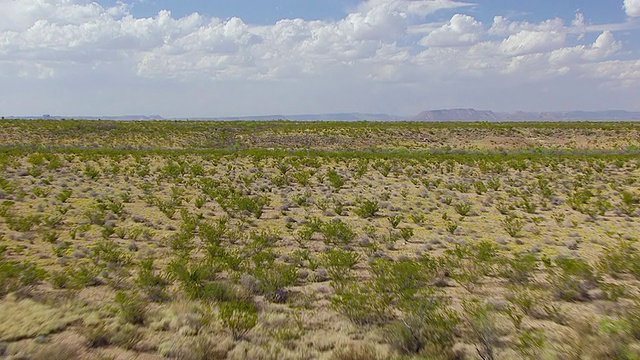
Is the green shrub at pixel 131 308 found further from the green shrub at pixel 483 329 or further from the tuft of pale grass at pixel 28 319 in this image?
the green shrub at pixel 483 329

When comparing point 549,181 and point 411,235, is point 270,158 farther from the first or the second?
point 411,235

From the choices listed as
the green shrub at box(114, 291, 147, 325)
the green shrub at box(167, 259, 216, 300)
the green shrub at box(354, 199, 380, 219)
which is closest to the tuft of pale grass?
the green shrub at box(114, 291, 147, 325)

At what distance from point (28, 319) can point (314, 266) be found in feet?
16.2

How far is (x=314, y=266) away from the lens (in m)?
9.13

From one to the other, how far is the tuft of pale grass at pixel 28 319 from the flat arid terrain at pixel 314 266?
26mm

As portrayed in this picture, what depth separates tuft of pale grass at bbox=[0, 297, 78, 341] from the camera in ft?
18.7

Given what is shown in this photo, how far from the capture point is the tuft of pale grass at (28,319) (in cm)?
570

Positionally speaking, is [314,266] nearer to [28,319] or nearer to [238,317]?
[238,317]

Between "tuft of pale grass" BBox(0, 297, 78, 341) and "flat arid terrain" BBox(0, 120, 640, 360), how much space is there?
0.09ft

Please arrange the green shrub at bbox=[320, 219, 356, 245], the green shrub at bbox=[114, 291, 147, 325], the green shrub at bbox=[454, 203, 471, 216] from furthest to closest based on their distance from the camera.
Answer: the green shrub at bbox=[454, 203, 471, 216]
the green shrub at bbox=[320, 219, 356, 245]
the green shrub at bbox=[114, 291, 147, 325]

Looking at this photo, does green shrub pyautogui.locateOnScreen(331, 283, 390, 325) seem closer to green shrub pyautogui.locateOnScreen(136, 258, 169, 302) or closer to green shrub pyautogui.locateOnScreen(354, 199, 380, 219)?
green shrub pyautogui.locateOnScreen(136, 258, 169, 302)

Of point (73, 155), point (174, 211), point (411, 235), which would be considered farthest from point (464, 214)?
point (73, 155)

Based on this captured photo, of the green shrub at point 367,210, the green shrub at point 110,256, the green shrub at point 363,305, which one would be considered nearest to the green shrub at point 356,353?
the green shrub at point 363,305

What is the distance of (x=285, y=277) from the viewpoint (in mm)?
8164
